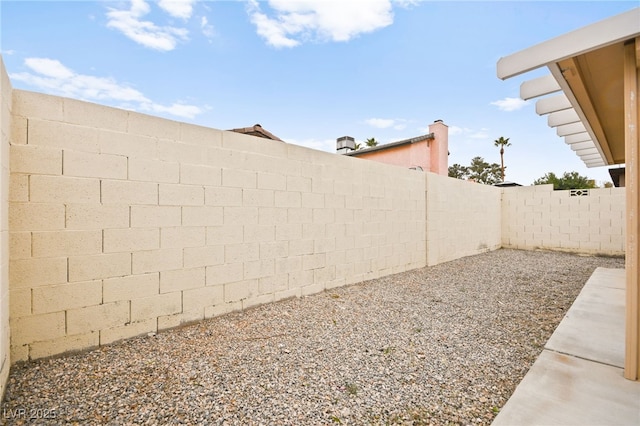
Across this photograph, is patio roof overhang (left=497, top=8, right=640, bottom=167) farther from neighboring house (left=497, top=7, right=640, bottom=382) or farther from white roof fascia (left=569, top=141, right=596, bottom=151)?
white roof fascia (left=569, top=141, right=596, bottom=151)

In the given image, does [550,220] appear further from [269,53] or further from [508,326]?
[269,53]

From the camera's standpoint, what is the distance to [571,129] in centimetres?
469

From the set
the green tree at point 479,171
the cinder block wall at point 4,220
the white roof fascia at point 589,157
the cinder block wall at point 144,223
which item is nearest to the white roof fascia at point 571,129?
the white roof fascia at point 589,157

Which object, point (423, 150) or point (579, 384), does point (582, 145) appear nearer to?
point (579, 384)

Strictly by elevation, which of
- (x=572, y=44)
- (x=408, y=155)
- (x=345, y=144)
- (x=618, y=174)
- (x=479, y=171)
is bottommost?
(x=572, y=44)

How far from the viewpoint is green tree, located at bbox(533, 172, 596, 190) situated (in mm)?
24664

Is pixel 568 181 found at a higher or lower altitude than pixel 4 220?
higher

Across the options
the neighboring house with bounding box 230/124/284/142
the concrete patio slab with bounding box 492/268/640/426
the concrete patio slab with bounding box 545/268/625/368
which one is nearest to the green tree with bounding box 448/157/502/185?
the neighboring house with bounding box 230/124/284/142

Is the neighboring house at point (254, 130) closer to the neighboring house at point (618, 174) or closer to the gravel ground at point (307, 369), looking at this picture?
the gravel ground at point (307, 369)

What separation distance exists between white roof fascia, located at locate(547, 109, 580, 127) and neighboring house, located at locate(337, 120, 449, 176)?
6807 mm

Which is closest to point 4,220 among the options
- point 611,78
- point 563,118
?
point 611,78

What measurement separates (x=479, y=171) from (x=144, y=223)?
37.7 metres

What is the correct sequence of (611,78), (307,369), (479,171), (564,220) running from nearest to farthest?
(307,369) < (611,78) < (564,220) < (479,171)

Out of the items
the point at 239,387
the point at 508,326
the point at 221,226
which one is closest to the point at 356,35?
the point at 221,226
